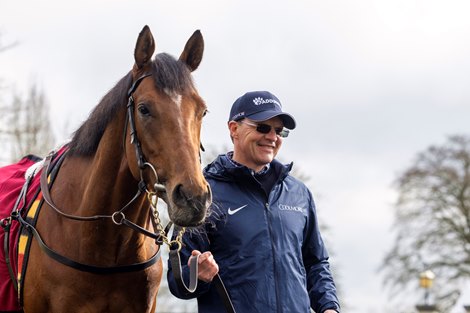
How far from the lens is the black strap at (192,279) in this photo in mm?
5559

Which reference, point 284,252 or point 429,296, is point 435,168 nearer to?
point 429,296

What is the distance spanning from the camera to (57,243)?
630 centimetres

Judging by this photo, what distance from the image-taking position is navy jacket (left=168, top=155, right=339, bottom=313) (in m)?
5.79

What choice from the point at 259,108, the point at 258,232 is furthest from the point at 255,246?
the point at 259,108

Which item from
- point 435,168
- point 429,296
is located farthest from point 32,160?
point 435,168

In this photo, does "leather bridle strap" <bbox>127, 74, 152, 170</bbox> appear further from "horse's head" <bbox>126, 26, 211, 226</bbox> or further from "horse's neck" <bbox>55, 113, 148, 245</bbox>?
"horse's neck" <bbox>55, 113, 148, 245</bbox>

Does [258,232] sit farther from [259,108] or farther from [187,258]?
[259,108]

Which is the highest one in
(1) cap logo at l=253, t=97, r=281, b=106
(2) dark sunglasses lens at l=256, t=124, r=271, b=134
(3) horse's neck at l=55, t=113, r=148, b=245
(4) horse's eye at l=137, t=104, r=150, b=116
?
(1) cap logo at l=253, t=97, r=281, b=106

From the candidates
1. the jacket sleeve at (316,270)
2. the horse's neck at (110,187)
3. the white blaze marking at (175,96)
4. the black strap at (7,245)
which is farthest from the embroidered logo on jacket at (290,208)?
the black strap at (7,245)

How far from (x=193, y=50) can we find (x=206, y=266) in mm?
1363

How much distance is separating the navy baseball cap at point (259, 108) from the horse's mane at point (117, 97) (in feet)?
1.57

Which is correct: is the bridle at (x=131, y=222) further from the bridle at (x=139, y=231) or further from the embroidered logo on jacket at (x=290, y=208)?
the embroidered logo on jacket at (x=290, y=208)

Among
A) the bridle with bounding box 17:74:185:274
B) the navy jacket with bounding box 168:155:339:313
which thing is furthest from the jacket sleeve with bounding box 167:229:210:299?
the bridle with bounding box 17:74:185:274

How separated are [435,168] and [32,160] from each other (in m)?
32.0
